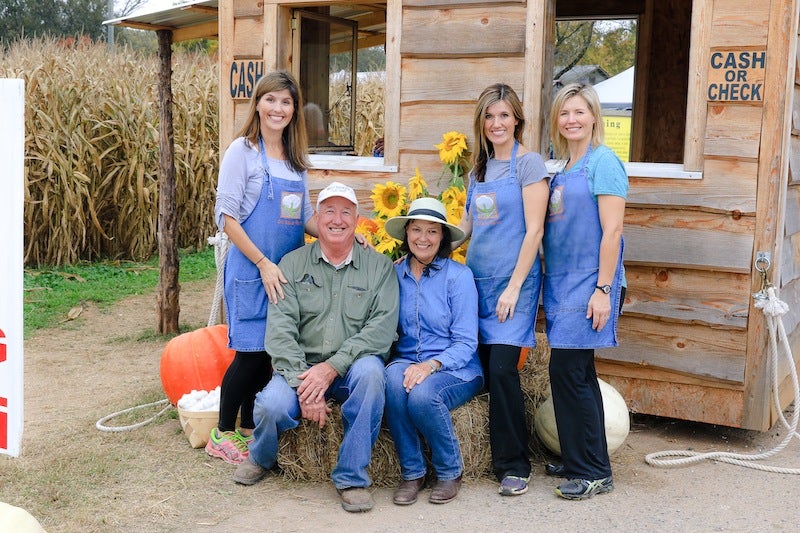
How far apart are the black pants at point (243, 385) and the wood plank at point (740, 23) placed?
2.80 metres

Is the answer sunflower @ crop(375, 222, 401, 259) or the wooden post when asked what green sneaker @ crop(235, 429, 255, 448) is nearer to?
sunflower @ crop(375, 222, 401, 259)

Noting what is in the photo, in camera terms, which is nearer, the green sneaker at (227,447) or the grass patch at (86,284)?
the green sneaker at (227,447)

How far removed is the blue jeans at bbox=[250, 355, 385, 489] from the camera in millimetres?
3885

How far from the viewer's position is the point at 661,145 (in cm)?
883

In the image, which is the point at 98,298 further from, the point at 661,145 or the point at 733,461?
the point at 733,461

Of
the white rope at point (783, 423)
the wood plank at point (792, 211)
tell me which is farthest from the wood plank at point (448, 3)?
the white rope at point (783, 423)

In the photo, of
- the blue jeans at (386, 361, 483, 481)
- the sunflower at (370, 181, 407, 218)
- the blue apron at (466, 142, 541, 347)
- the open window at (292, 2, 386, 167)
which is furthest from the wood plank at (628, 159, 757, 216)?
the open window at (292, 2, 386, 167)

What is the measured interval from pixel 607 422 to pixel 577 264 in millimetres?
870

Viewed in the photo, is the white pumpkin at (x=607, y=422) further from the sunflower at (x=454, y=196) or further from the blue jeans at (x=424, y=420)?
the sunflower at (x=454, y=196)

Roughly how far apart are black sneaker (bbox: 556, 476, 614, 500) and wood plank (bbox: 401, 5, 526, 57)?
2399 millimetres

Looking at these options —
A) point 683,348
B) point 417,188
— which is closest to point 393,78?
point 417,188

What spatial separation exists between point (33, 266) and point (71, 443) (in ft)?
20.4

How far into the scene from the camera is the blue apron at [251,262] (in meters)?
4.23

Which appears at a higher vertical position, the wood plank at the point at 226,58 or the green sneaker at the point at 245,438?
the wood plank at the point at 226,58
